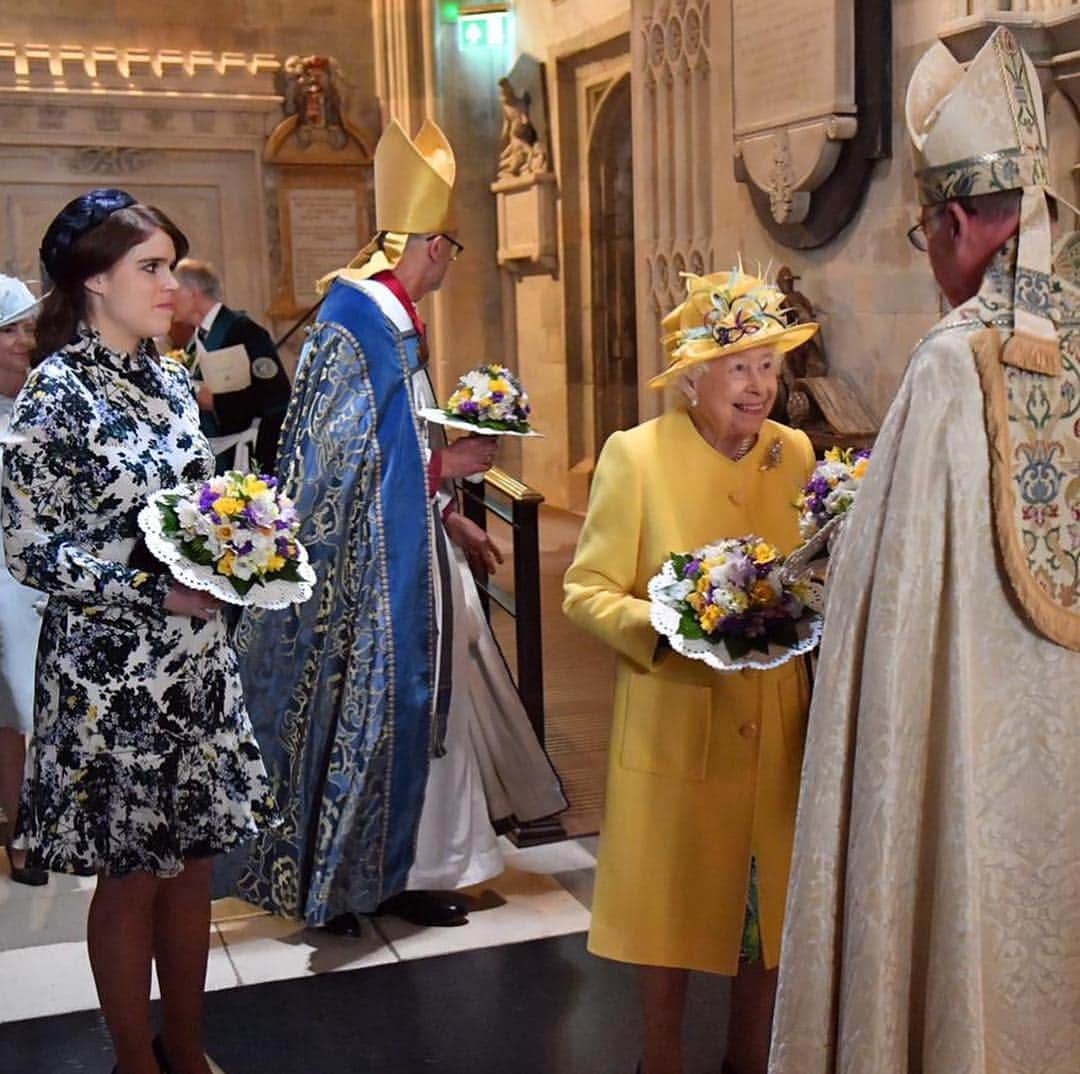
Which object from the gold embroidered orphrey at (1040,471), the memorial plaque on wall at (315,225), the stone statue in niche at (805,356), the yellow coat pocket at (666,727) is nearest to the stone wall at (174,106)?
the memorial plaque on wall at (315,225)

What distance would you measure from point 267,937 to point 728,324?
6.33 feet

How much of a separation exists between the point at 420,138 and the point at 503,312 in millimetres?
7796

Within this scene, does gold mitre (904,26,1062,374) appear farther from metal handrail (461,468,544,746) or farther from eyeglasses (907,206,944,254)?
metal handrail (461,468,544,746)

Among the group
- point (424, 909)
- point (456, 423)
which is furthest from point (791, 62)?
point (424, 909)

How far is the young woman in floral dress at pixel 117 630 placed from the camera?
2.43m

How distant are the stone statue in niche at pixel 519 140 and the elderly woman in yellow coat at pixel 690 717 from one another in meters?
8.15

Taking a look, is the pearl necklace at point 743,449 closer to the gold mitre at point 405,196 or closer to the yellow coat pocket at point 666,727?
the yellow coat pocket at point 666,727

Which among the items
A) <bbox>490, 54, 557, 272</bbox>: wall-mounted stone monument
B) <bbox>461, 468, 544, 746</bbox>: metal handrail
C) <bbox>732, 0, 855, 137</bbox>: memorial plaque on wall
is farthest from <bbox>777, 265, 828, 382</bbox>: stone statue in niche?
<bbox>490, 54, 557, 272</bbox>: wall-mounted stone monument

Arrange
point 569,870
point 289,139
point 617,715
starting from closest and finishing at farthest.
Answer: point 617,715, point 569,870, point 289,139

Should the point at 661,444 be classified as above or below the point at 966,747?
above

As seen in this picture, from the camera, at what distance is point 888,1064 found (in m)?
1.88

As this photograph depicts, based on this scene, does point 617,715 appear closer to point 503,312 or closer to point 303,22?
point 503,312

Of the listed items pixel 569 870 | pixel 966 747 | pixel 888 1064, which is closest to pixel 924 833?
pixel 966 747

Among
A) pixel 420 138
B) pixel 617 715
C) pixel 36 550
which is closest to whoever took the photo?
pixel 36 550
